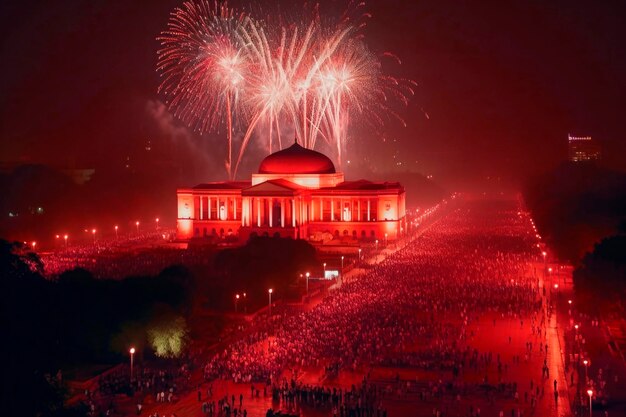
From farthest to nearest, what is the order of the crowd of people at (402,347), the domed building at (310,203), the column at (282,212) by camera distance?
the domed building at (310,203) < the column at (282,212) < the crowd of people at (402,347)

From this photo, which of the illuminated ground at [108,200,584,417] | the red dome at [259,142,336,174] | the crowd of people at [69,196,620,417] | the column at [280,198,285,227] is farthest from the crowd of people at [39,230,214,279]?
the illuminated ground at [108,200,584,417]

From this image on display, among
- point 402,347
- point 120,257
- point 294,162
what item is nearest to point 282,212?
point 294,162

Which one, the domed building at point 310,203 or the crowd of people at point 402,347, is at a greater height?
the domed building at point 310,203

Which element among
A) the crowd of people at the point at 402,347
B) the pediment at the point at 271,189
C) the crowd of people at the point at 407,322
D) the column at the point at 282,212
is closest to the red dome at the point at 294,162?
the pediment at the point at 271,189

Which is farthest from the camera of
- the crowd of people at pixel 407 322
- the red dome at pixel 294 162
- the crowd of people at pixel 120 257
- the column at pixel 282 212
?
the red dome at pixel 294 162

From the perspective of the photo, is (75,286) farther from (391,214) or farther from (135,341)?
(391,214)

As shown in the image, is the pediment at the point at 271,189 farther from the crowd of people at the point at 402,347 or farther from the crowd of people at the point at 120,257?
the crowd of people at the point at 402,347

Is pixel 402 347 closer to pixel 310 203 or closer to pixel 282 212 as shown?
pixel 282 212
